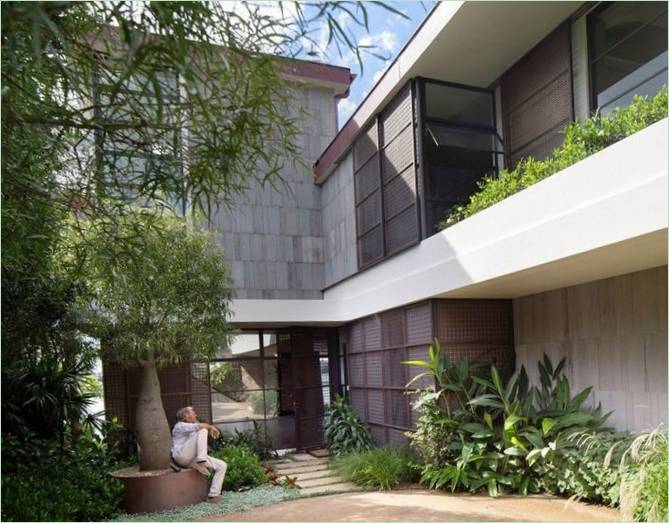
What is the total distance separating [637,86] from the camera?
6.13 meters

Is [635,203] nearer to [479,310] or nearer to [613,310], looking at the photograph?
[613,310]

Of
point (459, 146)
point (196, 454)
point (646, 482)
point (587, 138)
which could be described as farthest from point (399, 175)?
point (646, 482)

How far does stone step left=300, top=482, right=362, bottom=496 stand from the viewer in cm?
719

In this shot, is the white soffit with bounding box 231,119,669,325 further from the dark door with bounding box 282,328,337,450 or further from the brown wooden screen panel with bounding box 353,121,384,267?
the dark door with bounding box 282,328,337,450

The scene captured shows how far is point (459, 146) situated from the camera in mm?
8258

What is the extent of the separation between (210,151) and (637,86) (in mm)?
4896

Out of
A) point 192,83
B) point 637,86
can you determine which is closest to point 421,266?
point 637,86

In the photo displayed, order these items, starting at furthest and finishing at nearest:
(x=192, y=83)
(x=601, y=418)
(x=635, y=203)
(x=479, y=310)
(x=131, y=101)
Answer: (x=479, y=310), (x=601, y=418), (x=635, y=203), (x=131, y=101), (x=192, y=83)

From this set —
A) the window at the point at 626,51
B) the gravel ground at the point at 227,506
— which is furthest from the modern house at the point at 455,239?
the gravel ground at the point at 227,506

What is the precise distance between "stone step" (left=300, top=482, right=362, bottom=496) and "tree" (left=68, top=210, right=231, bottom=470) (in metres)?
1.74

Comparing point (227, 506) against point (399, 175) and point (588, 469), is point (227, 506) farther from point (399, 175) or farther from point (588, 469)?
point (399, 175)

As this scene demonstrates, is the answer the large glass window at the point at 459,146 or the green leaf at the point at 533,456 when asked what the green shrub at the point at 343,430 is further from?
the large glass window at the point at 459,146

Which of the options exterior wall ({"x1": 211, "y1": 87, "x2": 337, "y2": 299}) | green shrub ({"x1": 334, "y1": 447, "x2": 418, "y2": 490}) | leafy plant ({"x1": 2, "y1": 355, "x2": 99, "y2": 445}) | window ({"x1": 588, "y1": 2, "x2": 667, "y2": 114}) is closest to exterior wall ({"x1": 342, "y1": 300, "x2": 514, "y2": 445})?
green shrub ({"x1": 334, "y1": 447, "x2": 418, "y2": 490})

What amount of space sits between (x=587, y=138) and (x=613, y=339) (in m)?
2.20
